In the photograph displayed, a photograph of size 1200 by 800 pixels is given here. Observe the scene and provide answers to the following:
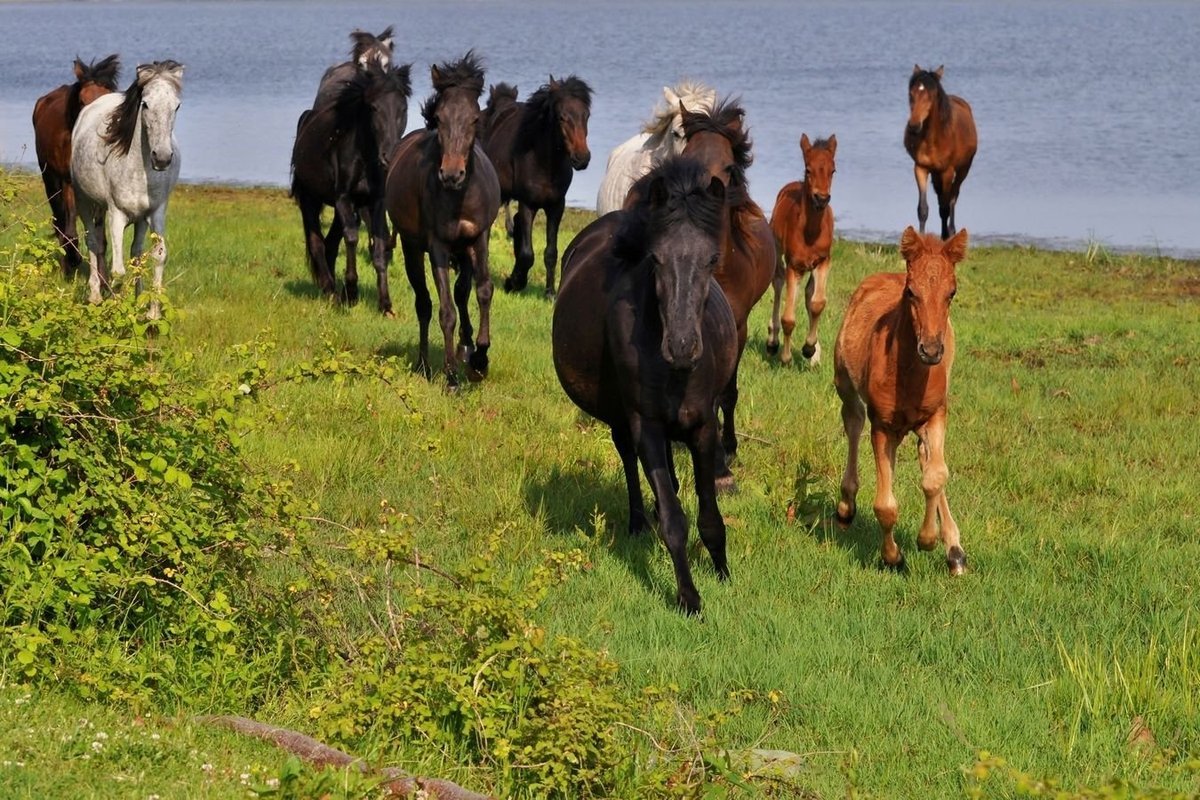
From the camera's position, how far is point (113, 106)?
543 inches

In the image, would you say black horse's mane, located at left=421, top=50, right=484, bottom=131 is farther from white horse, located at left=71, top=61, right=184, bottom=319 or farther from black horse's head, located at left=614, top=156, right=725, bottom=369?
black horse's head, located at left=614, top=156, right=725, bottom=369

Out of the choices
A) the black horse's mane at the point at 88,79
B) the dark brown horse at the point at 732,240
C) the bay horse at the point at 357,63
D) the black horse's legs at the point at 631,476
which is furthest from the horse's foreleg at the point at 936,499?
the black horse's mane at the point at 88,79

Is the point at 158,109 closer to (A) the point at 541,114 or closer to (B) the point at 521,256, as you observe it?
(B) the point at 521,256

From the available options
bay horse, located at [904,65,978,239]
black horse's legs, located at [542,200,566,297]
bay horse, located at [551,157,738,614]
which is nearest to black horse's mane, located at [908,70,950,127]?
bay horse, located at [904,65,978,239]

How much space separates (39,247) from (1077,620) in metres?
4.79

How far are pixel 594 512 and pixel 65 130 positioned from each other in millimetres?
9487

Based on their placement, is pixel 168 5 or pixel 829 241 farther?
pixel 168 5

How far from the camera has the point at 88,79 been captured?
15547 mm

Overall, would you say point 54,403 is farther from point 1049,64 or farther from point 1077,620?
point 1049,64

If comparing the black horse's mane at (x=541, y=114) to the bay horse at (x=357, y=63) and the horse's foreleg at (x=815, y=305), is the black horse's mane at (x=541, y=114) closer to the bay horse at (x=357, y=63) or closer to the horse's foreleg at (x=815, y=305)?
the bay horse at (x=357, y=63)

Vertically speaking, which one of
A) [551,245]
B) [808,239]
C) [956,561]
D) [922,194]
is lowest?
[956,561]

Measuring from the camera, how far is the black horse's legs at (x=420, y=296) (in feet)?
40.2

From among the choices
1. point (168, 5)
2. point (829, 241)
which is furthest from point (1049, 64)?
point (168, 5)

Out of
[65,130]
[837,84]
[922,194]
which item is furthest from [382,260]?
[837,84]
